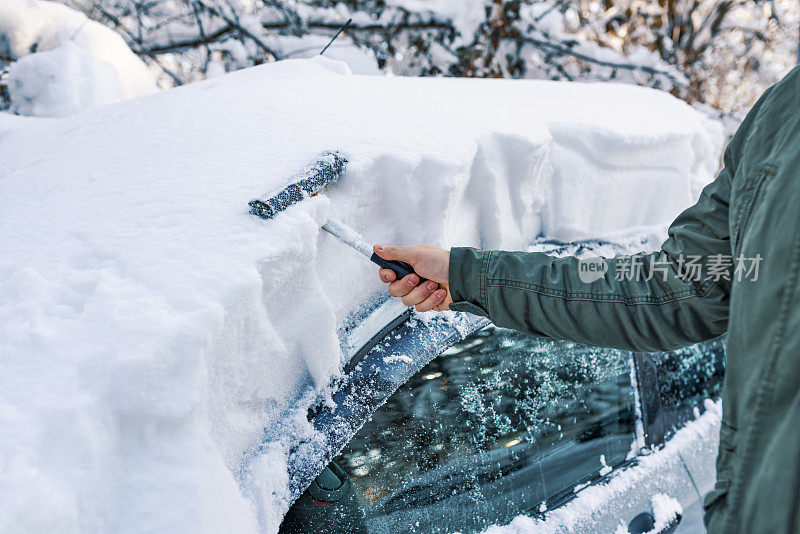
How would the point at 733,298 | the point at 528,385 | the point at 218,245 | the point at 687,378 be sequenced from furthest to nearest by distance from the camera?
the point at 687,378 < the point at 528,385 < the point at 218,245 < the point at 733,298

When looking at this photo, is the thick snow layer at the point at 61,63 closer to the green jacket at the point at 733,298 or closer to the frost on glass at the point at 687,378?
the green jacket at the point at 733,298

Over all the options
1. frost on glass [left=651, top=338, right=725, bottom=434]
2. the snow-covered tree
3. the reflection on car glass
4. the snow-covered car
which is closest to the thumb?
the snow-covered car

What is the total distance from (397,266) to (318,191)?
219 millimetres

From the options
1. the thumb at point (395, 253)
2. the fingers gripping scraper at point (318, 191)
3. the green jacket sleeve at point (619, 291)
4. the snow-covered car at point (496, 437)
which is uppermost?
the fingers gripping scraper at point (318, 191)

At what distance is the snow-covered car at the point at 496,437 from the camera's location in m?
1.12

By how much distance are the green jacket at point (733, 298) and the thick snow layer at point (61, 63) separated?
9.04ft

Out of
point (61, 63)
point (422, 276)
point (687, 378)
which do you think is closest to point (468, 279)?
point (422, 276)

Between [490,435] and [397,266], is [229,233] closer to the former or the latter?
[397,266]

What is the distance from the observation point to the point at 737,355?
33.1 inches

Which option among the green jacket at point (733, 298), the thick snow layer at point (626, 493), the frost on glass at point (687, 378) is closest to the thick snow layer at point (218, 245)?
the green jacket at point (733, 298)

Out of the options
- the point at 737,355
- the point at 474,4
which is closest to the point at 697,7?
the point at 474,4

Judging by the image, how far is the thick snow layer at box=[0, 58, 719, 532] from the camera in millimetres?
804

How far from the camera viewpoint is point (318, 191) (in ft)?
3.80

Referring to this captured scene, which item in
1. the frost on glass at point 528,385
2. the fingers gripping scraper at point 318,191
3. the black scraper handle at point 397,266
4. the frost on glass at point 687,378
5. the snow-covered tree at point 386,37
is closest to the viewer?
the fingers gripping scraper at point 318,191
